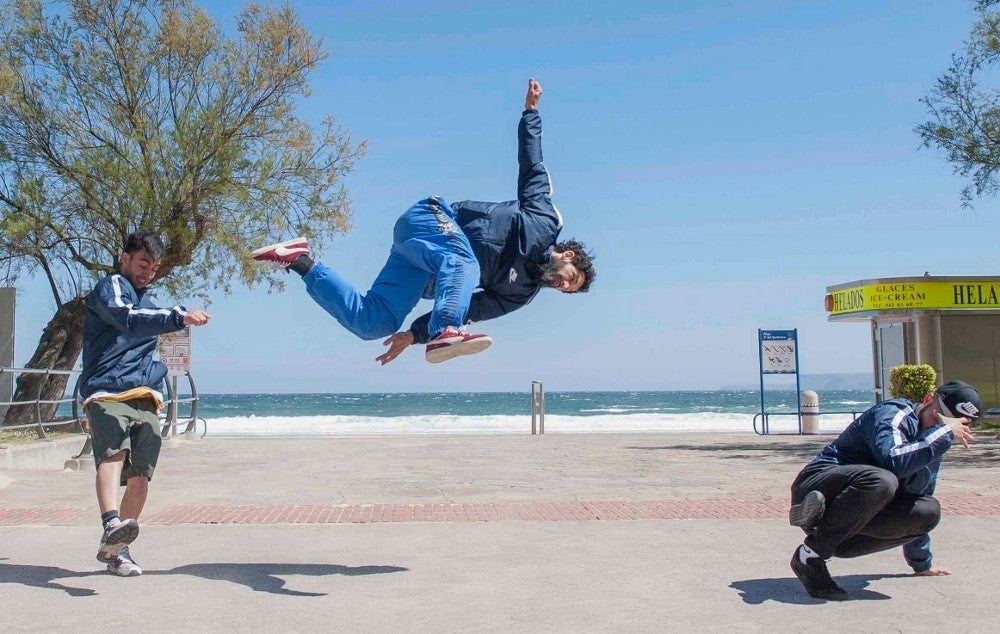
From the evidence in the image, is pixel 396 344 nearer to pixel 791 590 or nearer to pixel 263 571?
pixel 263 571

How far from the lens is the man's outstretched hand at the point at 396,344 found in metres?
5.08

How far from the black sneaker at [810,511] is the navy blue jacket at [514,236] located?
1749mm

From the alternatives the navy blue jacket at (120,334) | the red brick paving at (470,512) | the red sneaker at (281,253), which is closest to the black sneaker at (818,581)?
the red brick paving at (470,512)

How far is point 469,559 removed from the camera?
5211mm

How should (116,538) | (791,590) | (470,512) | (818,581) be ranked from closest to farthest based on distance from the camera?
(818,581)
(791,590)
(116,538)
(470,512)

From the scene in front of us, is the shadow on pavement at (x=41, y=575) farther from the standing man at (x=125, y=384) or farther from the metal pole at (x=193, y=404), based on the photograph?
the metal pole at (x=193, y=404)

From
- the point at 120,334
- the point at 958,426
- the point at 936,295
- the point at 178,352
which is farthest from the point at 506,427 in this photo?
the point at 958,426

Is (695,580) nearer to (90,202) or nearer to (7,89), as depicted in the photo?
(90,202)

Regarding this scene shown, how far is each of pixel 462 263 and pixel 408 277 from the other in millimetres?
386

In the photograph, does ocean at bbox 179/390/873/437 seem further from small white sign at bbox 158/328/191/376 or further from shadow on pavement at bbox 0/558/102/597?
shadow on pavement at bbox 0/558/102/597

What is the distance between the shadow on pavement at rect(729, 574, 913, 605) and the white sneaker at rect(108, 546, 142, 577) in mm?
2992

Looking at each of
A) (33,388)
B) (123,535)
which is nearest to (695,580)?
(123,535)

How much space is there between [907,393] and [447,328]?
1519 cm

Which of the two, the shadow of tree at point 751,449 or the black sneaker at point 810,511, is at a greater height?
the black sneaker at point 810,511
